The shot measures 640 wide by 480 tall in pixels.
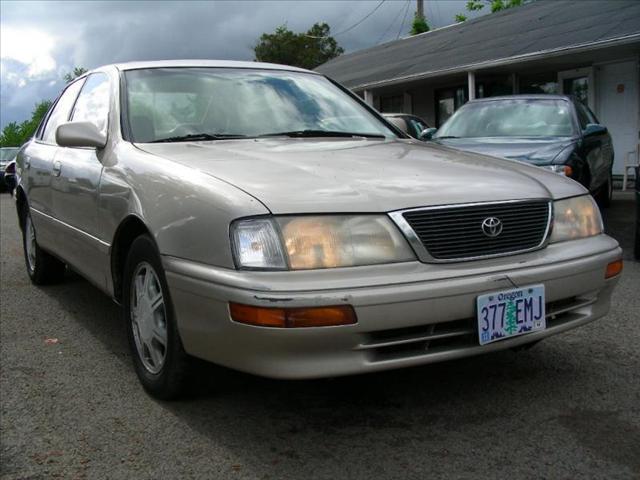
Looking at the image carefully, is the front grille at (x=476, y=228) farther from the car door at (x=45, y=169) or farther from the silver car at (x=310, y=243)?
the car door at (x=45, y=169)

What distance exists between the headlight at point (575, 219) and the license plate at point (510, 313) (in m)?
0.34

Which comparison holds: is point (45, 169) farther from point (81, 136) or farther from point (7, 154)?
point (7, 154)

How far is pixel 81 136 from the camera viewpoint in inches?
146

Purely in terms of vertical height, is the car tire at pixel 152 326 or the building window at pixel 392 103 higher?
the building window at pixel 392 103

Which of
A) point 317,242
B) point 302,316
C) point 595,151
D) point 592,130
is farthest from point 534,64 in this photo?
point 302,316

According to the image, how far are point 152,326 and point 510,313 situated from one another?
5.00 feet

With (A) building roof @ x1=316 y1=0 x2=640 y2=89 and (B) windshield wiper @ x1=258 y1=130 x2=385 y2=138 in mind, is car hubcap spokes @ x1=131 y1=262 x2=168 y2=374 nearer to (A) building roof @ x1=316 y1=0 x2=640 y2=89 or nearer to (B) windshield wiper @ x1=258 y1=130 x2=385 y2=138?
(B) windshield wiper @ x1=258 y1=130 x2=385 y2=138

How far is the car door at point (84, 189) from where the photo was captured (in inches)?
150

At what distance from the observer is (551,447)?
2.66m

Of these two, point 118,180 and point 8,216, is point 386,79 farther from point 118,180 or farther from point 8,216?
point 118,180

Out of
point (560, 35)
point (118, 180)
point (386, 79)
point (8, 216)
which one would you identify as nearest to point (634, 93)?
point (560, 35)

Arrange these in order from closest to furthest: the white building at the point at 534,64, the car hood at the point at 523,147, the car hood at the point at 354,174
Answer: the car hood at the point at 354,174 → the car hood at the point at 523,147 → the white building at the point at 534,64

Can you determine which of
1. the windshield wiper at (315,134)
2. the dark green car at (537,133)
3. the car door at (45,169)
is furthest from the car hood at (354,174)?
the dark green car at (537,133)

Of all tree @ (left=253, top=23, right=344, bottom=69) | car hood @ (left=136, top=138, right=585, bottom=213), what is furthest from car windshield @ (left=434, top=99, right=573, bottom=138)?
tree @ (left=253, top=23, right=344, bottom=69)
